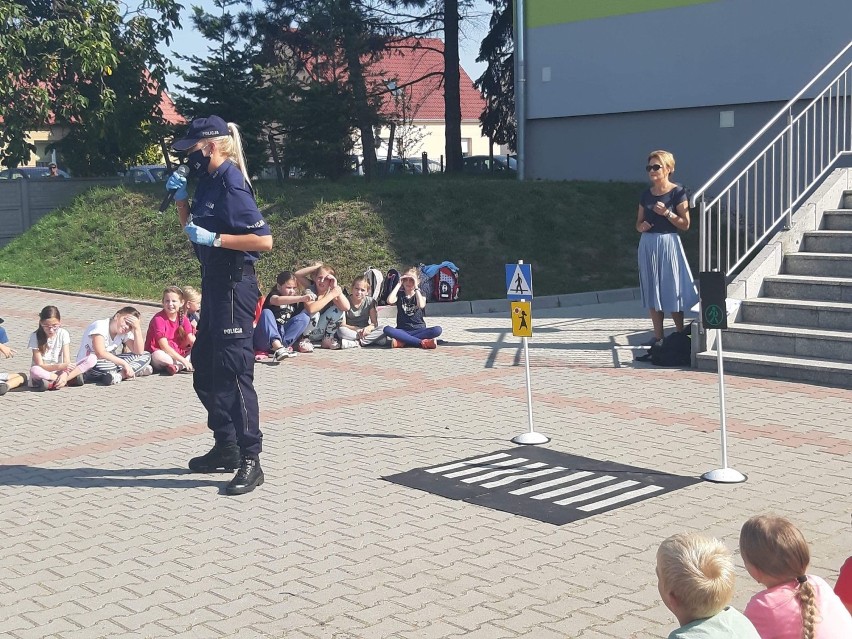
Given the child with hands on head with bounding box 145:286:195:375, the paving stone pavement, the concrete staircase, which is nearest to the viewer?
the paving stone pavement

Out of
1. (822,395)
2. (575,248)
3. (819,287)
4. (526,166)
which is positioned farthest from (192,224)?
(526,166)

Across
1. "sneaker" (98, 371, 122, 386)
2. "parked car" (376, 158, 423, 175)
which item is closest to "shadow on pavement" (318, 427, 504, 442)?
"sneaker" (98, 371, 122, 386)

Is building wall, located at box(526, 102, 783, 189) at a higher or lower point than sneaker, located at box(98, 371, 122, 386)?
higher

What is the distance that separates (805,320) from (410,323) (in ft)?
15.1

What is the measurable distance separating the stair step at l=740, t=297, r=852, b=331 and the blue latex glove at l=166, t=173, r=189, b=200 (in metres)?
6.48

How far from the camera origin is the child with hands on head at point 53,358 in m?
11.3

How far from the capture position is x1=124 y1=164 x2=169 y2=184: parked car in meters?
25.0

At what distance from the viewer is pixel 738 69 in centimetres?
2164

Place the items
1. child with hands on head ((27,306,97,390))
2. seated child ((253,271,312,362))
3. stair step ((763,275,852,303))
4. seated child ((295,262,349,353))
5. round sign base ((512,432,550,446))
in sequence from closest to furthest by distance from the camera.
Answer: round sign base ((512,432,550,446)) < child with hands on head ((27,306,97,390)) < stair step ((763,275,852,303)) < seated child ((253,271,312,362)) < seated child ((295,262,349,353))

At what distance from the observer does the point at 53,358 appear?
1152cm

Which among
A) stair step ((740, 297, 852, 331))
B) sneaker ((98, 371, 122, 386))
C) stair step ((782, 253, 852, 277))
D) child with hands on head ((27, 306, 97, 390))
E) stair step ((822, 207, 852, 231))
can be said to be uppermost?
stair step ((822, 207, 852, 231))

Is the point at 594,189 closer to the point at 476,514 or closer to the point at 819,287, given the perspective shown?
the point at 819,287

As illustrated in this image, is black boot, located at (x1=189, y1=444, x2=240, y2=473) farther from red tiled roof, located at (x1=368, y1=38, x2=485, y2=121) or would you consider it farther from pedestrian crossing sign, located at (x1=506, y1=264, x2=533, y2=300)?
red tiled roof, located at (x1=368, y1=38, x2=485, y2=121)

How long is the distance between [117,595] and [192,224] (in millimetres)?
2499
